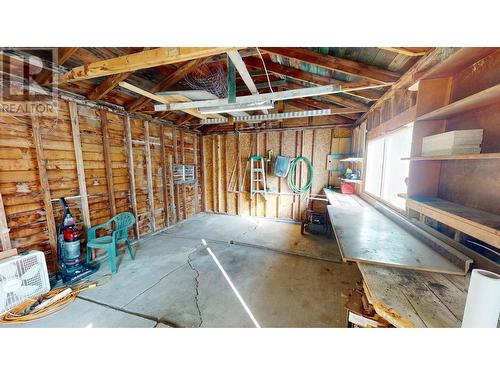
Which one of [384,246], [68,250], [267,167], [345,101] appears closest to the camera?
[384,246]

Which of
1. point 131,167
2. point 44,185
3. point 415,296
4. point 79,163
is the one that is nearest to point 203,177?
point 131,167

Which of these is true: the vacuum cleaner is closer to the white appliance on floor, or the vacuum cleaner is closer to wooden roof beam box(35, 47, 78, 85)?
the white appliance on floor

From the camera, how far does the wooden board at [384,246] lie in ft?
4.07

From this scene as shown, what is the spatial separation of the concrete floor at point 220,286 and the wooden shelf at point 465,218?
1.41 metres

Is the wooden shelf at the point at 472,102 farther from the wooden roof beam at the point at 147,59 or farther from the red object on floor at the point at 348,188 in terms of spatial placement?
the red object on floor at the point at 348,188

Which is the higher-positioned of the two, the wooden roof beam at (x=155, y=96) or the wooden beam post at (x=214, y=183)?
the wooden roof beam at (x=155, y=96)

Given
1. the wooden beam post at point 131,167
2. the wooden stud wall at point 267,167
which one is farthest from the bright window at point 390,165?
the wooden beam post at point 131,167

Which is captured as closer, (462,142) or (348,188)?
(462,142)

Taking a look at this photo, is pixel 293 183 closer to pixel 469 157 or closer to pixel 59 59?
pixel 469 157

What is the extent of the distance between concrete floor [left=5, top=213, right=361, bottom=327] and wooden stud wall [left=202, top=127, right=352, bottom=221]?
1.51 metres

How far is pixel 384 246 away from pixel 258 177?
4121 mm

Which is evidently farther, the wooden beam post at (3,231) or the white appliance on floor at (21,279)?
the wooden beam post at (3,231)

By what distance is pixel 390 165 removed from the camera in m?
2.72

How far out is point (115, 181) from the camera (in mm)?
3490
